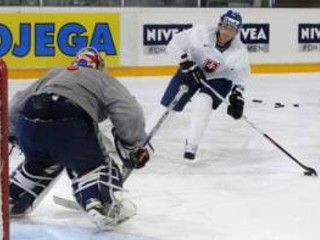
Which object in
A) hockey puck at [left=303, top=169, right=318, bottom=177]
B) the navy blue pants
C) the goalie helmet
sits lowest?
hockey puck at [left=303, top=169, right=318, bottom=177]

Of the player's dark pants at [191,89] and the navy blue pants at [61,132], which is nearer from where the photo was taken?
the navy blue pants at [61,132]

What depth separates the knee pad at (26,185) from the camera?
2.96m

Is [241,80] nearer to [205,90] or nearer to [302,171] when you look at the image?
[205,90]

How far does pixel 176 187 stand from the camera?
3688 millimetres

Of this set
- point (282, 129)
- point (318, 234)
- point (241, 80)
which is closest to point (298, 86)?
point (282, 129)

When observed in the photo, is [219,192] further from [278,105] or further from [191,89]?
[278,105]

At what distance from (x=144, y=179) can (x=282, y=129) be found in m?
1.86

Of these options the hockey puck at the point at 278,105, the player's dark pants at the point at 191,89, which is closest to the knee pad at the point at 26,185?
the player's dark pants at the point at 191,89

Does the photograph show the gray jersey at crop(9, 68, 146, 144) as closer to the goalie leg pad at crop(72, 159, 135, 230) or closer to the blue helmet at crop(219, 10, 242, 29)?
the goalie leg pad at crop(72, 159, 135, 230)

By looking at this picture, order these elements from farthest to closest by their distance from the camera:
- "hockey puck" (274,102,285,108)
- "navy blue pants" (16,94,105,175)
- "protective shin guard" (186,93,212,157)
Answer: "hockey puck" (274,102,285,108) → "protective shin guard" (186,93,212,157) → "navy blue pants" (16,94,105,175)

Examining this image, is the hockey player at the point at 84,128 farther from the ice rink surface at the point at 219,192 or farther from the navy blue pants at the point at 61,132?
the ice rink surface at the point at 219,192

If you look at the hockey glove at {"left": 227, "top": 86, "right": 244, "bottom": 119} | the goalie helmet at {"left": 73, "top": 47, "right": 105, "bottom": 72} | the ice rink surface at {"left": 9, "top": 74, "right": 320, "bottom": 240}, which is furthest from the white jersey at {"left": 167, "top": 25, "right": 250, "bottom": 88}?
the goalie helmet at {"left": 73, "top": 47, "right": 105, "bottom": 72}

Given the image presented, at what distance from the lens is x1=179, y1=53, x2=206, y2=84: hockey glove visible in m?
4.20

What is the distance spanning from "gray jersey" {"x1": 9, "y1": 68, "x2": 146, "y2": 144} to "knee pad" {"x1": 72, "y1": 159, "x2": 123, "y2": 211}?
5.6 inches
